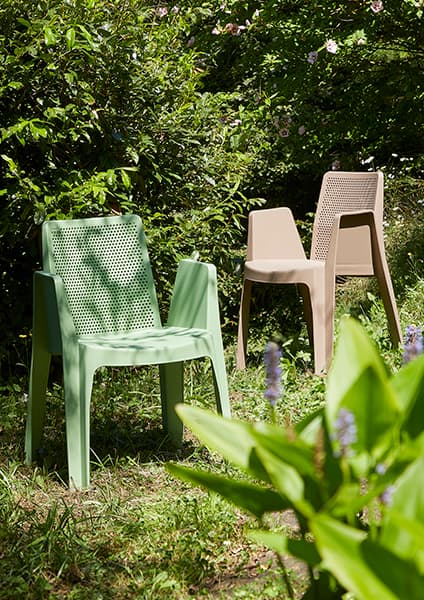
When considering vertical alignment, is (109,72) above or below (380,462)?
above

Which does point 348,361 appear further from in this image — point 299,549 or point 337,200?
point 337,200

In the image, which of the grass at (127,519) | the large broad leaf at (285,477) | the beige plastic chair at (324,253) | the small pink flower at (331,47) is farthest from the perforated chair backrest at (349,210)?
the large broad leaf at (285,477)

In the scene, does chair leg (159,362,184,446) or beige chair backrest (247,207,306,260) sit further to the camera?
beige chair backrest (247,207,306,260)

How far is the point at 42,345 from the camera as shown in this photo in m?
3.72

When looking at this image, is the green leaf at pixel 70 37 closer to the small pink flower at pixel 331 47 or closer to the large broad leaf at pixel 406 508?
the small pink flower at pixel 331 47

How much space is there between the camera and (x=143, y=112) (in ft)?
16.0

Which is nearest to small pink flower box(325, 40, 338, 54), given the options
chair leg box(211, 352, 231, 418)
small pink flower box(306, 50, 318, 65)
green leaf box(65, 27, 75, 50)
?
small pink flower box(306, 50, 318, 65)

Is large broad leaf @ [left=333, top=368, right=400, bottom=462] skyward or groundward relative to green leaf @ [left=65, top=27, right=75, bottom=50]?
groundward

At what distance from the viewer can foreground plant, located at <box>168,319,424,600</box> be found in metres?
1.12

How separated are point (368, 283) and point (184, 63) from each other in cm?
241

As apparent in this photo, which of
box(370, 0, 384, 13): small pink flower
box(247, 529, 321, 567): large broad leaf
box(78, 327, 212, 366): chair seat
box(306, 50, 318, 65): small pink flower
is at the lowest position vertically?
box(78, 327, 212, 366): chair seat

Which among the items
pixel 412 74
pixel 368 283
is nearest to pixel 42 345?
pixel 368 283

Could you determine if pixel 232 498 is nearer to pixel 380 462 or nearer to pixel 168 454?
pixel 380 462

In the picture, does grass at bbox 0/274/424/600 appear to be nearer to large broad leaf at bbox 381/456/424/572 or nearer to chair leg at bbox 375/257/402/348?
large broad leaf at bbox 381/456/424/572
